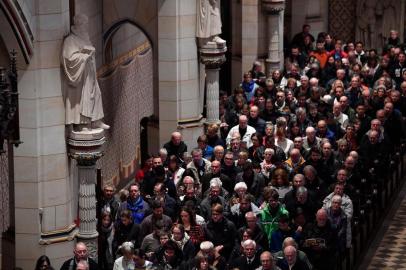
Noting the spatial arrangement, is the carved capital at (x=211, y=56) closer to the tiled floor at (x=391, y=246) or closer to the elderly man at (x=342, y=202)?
the tiled floor at (x=391, y=246)

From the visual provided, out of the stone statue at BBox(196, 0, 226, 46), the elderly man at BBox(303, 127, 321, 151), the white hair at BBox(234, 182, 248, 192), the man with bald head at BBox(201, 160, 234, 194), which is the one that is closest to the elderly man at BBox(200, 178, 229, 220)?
the white hair at BBox(234, 182, 248, 192)

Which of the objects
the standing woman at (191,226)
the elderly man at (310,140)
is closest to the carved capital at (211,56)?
the elderly man at (310,140)

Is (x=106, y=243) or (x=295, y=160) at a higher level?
(x=295, y=160)

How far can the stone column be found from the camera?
38.4 meters

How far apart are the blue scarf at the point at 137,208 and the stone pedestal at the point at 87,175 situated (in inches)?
35.8

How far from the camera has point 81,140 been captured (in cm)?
2536

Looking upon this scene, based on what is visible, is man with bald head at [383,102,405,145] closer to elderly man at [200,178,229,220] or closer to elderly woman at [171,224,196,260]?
elderly man at [200,178,229,220]

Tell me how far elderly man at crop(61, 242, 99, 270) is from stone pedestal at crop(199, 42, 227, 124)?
849 centimetres

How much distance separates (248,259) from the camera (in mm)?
23938

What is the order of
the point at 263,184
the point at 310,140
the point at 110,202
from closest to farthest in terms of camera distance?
Result: the point at 110,202 → the point at 263,184 → the point at 310,140

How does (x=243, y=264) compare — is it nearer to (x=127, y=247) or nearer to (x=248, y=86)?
(x=127, y=247)

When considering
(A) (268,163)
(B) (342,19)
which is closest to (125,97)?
(A) (268,163)

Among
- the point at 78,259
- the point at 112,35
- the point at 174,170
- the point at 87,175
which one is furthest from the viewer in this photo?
the point at 112,35

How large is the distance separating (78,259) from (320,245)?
407 centimetres
